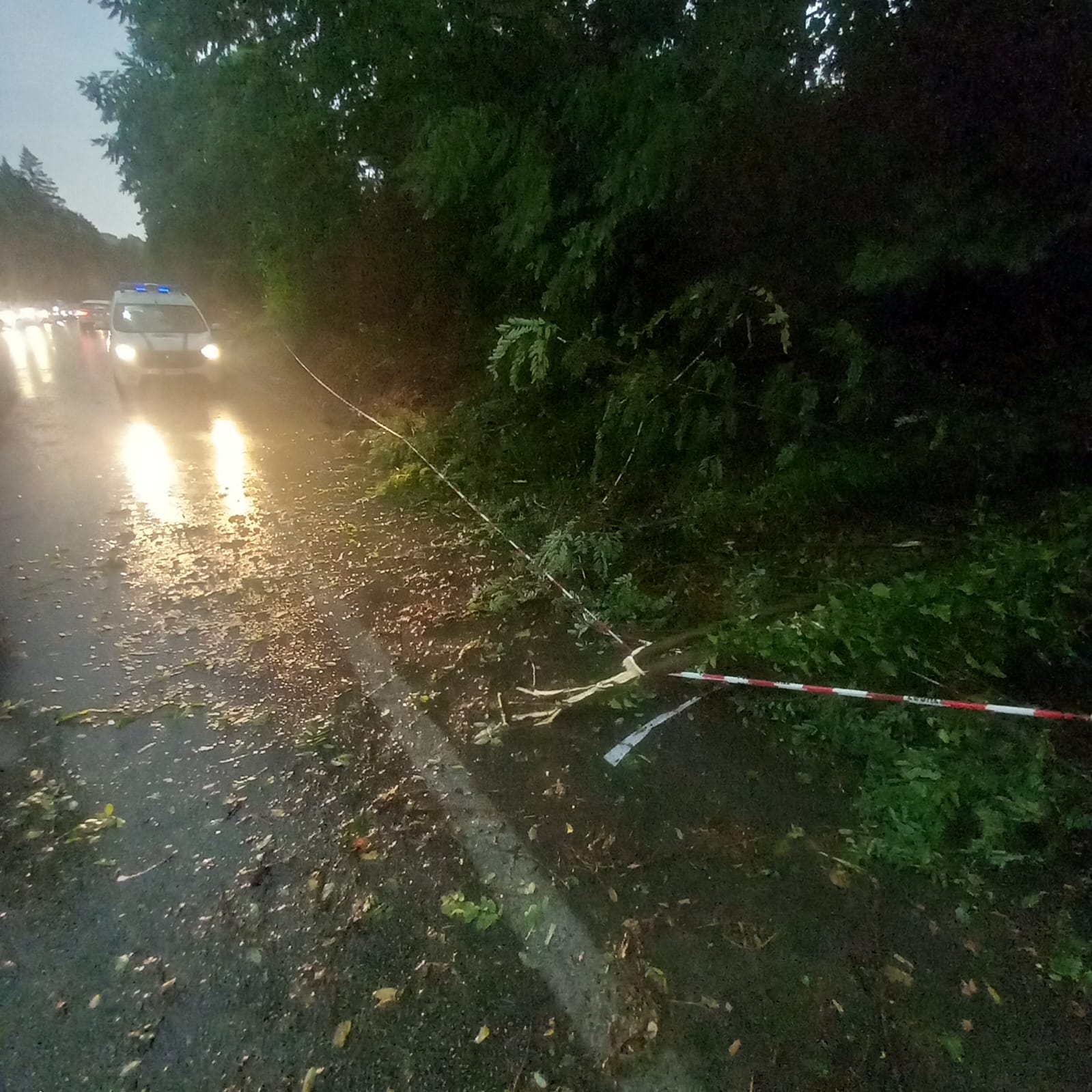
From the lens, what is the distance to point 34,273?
86.2 metres

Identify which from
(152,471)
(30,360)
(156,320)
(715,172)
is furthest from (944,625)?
(30,360)

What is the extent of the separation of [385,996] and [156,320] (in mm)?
14365

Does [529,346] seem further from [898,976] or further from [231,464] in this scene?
[898,976]

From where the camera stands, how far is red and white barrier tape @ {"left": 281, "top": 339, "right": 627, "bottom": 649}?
4887 mm

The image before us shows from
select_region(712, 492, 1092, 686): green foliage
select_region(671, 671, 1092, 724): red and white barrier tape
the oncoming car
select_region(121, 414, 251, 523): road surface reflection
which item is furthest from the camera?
the oncoming car

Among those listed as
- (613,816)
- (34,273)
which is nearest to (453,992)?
(613,816)

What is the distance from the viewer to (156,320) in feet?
45.4

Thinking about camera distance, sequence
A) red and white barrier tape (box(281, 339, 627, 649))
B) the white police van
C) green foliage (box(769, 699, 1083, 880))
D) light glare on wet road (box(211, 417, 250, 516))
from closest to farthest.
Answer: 1. green foliage (box(769, 699, 1083, 880))
2. red and white barrier tape (box(281, 339, 627, 649))
3. light glare on wet road (box(211, 417, 250, 516))
4. the white police van

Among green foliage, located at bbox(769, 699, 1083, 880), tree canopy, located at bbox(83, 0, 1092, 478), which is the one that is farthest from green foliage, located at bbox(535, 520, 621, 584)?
green foliage, located at bbox(769, 699, 1083, 880)

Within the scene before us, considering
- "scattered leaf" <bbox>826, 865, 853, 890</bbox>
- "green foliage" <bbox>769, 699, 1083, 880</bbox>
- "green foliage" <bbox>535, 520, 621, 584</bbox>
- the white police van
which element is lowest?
"scattered leaf" <bbox>826, 865, 853, 890</bbox>

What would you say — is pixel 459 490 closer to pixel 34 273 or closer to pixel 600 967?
pixel 600 967

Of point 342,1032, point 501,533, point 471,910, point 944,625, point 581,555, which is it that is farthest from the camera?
point 501,533

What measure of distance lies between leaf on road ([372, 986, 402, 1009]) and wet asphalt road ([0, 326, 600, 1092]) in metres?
0.03

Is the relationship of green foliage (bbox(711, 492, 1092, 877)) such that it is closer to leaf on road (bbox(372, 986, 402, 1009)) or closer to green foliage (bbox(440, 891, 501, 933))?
green foliage (bbox(440, 891, 501, 933))
